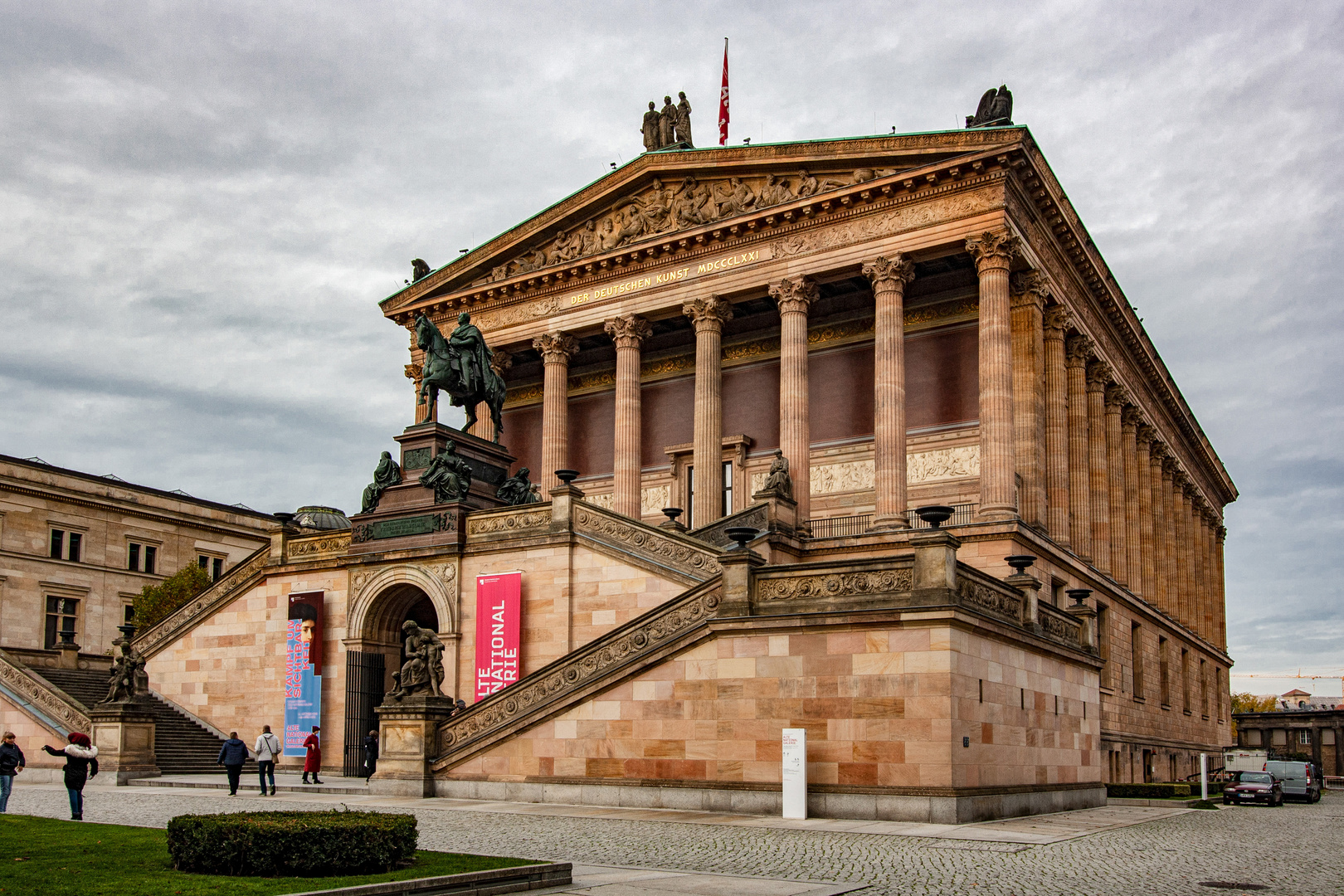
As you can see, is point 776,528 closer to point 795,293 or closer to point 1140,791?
point 795,293

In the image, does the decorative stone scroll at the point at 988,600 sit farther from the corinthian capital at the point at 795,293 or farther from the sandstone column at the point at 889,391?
the corinthian capital at the point at 795,293

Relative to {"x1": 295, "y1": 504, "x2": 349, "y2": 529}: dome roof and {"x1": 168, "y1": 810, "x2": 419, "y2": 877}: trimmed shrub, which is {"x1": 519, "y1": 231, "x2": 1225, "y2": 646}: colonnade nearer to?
{"x1": 295, "y1": 504, "x2": 349, "y2": 529}: dome roof

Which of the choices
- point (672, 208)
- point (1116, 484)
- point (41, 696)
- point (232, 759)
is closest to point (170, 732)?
point (41, 696)

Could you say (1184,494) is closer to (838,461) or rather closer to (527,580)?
(838,461)

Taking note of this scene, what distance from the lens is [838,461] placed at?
4925 cm

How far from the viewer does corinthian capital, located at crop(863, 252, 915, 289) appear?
44562 mm

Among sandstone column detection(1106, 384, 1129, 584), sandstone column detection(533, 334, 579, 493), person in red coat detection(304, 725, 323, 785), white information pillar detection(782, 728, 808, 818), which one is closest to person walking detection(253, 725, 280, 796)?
person in red coat detection(304, 725, 323, 785)

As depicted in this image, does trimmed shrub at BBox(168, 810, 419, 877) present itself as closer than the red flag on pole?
→ Yes

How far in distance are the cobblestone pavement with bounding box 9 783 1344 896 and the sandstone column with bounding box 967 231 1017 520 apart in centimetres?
1745

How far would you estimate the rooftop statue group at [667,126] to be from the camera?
52.0 metres

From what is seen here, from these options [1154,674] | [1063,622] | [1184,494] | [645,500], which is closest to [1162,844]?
[1063,622]

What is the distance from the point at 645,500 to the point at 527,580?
2017 centimetres

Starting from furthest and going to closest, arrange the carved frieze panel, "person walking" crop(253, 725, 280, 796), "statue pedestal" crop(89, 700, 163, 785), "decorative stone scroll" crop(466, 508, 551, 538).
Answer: the carved frieze panel → "decorative stone scroll" crop(466, 508, 551, 538) → "statue pedestal" crop(89, 700, 163, 785) → "person walking" crop(253, 725, 280, 796)

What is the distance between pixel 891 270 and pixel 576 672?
23503 millimetres
